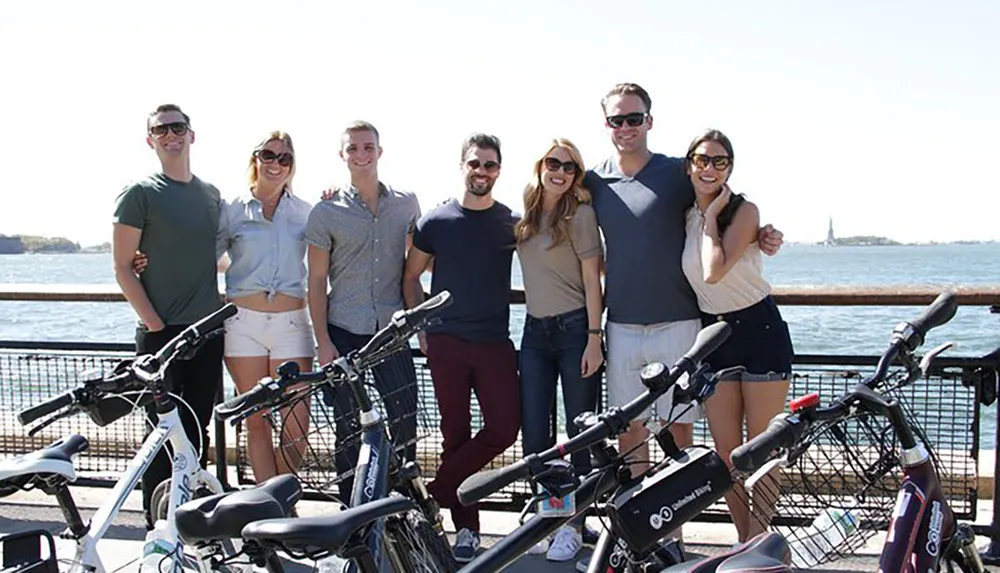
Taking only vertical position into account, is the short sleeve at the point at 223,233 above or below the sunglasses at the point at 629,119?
below

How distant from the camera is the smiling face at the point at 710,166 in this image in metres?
3.95

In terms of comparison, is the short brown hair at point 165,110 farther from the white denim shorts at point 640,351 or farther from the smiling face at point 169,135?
the white denim shorts at point 640,351

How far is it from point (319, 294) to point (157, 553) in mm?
1584

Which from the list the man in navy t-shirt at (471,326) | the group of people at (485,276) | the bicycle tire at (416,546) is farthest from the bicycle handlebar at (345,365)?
the man in navy t-shirt at (471,326)

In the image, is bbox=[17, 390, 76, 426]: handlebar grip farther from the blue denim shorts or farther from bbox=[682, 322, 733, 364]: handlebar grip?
the blue denim shorts

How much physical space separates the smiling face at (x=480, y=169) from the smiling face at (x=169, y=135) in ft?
4.71

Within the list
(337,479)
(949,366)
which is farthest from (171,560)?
(949,366)

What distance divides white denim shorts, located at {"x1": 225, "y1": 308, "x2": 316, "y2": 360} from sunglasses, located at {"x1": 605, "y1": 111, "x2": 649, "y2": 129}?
71.5 inches

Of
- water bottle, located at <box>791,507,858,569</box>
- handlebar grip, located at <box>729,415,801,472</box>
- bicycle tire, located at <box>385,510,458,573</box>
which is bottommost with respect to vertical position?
bicycle tire, located at <box>385,510,458,573</box>

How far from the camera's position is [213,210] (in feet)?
15.9

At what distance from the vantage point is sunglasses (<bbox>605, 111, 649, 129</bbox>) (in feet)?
14.1

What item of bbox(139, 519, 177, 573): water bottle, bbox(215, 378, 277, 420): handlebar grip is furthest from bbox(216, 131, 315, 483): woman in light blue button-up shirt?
bbox(215, 378, 277, 420): handlebar grip

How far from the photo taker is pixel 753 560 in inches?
83.8

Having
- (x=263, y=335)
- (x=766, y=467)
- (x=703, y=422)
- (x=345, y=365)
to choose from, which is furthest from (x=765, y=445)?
(x=263, y=335)
